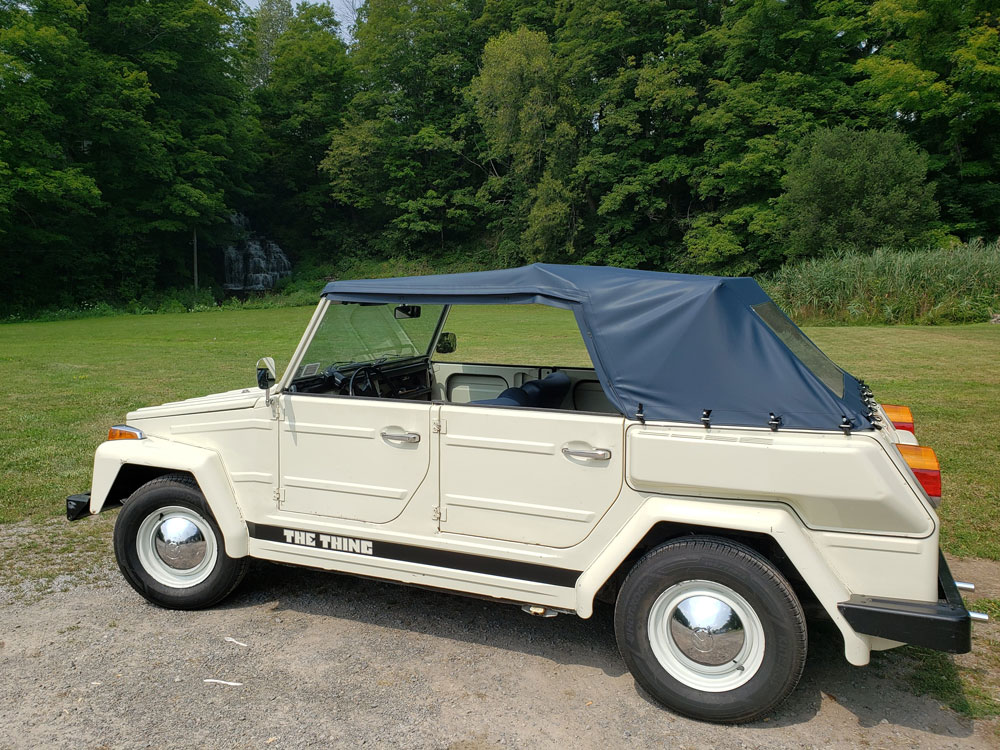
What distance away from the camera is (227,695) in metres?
3.25

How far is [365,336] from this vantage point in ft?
14.6

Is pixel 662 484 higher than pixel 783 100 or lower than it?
lower

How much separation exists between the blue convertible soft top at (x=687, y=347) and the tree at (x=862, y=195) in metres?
31.3

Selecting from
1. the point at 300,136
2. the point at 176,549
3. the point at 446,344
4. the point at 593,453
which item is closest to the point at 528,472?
the point at 593,453

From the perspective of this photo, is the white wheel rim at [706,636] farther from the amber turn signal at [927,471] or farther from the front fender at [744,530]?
the amber turn signal at [927,471]

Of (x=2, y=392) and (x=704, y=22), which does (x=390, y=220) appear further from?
(x=2, y=392)

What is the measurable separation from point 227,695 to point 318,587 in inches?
48.1

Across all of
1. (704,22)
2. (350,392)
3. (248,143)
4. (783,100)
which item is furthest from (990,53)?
(248,143)

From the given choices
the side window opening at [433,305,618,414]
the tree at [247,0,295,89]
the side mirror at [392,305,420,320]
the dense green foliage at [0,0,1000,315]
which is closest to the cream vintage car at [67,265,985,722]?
the side mirror at [392,305,420,320]

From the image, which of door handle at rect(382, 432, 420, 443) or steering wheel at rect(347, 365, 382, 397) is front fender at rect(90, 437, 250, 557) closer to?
steering wheel at rect(347, 365, 382, 397)

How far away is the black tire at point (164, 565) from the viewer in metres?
4.03

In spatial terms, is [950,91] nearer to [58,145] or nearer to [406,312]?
[406,312]

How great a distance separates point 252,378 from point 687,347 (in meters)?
10.6

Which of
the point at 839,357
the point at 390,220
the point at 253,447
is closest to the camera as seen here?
the point at 253,447
